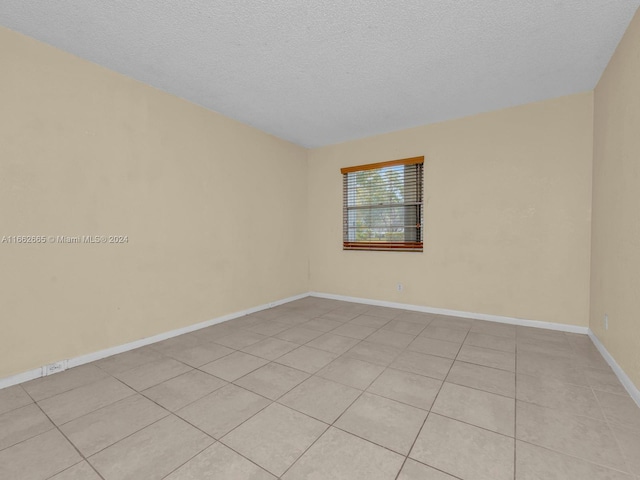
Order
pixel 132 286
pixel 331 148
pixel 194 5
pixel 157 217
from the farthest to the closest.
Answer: pixel 331 148 → pixel 157 217 → pixel 132 286 → pixel 194 5

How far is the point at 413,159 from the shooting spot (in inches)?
164

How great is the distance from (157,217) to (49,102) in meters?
1.25

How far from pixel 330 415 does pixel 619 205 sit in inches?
110

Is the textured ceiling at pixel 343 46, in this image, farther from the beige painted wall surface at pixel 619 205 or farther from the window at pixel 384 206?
the window at pixel 384 206

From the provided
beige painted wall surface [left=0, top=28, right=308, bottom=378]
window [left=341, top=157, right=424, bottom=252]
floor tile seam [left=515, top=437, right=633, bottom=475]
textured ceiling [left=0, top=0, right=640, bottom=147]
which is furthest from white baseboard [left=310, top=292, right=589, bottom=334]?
textured ceiling [left=0, top=0, right=640, bottom=147]

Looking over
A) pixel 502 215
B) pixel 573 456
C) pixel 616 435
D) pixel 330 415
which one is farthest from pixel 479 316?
pixel 330 415

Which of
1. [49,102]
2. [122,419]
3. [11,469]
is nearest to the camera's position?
[11,469]

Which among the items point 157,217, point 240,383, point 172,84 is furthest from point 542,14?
point 157,217

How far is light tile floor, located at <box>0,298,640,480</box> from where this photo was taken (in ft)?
4.53

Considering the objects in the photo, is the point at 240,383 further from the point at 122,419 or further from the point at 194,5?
the point at 194,5

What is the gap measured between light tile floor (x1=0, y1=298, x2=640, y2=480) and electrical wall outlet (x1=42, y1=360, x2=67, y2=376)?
0.11m

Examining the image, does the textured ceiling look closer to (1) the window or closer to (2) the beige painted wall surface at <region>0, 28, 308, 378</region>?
(2) the beige painted wall surface at <region>0, 28, 308, 378</region>

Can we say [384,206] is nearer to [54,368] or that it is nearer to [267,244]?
[267,244]

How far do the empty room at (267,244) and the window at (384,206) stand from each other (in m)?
0.05
